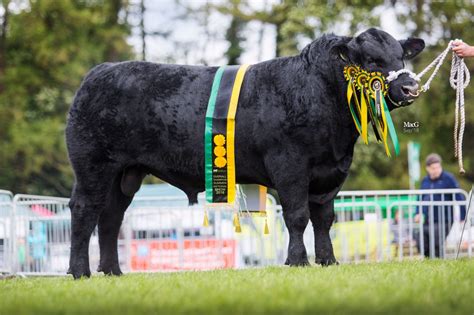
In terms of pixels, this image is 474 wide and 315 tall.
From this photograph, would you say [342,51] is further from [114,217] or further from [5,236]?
[5,236]

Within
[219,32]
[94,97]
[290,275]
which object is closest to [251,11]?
[219,32]

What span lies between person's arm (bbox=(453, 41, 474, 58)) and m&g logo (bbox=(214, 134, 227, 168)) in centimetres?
247

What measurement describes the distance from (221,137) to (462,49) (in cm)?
252

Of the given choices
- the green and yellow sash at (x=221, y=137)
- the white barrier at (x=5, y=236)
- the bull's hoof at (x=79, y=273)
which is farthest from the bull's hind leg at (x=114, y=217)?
the white barrier at (x=5, y=236)

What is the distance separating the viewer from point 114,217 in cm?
876

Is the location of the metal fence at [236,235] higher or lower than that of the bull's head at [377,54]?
lower

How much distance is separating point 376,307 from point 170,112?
390 centimetres

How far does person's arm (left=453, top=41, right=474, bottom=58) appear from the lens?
322 inches

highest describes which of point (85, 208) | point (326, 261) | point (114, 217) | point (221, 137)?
point (221, 137)

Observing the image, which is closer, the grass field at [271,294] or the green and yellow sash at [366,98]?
the grass field at [271,294]

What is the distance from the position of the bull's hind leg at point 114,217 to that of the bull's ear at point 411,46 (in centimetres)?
292

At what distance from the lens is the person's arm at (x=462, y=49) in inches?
322

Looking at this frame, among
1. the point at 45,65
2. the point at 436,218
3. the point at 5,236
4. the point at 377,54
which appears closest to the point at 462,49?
the point at 377,54

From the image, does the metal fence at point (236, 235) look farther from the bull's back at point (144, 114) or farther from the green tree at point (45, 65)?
the green tree at point (45, 65)
